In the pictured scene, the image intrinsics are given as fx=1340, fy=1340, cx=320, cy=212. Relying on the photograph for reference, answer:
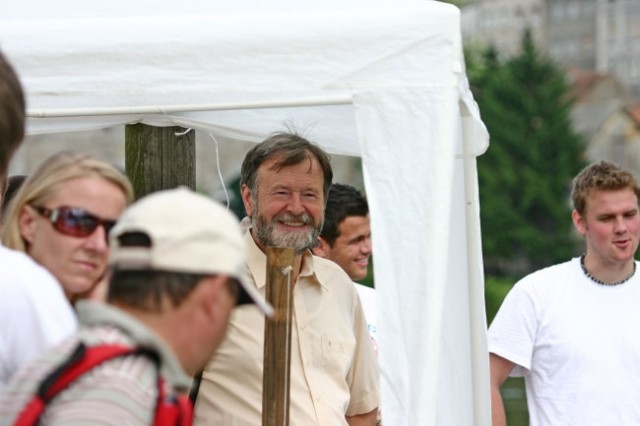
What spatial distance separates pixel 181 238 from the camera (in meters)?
2.13

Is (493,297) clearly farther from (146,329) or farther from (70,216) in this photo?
(146,329)

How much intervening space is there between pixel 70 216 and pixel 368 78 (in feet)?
4.03

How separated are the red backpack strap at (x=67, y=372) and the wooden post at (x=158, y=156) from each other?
299 cm

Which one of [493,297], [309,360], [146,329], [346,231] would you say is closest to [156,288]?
[146,329]

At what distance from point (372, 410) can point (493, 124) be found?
5591cm

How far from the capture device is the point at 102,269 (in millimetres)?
2953

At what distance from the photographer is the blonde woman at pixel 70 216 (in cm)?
284

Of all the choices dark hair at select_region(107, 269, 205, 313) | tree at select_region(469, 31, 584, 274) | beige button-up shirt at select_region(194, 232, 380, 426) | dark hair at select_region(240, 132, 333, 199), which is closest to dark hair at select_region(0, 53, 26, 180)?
dark hair at select_region(107, 269, 205, 313)

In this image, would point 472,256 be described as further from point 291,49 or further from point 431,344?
point 291,49

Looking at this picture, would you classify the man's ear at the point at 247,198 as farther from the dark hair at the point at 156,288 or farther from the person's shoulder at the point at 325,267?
the dark hair at the point at 156,288

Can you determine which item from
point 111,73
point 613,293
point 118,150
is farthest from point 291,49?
point 118,150

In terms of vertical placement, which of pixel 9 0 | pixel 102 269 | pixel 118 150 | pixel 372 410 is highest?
pixel 118 150

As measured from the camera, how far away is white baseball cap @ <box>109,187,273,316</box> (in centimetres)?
212

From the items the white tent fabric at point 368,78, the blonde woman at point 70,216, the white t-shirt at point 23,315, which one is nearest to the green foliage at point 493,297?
the white tent fabric at point 368,78
